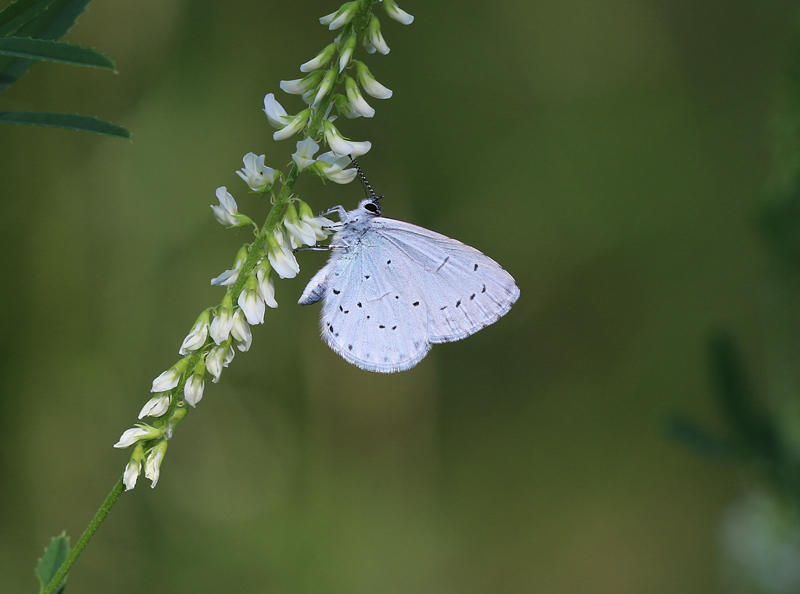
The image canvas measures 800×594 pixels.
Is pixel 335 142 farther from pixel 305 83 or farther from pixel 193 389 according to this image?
pixel 193 389

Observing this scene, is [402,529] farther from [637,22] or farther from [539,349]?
[637,22]

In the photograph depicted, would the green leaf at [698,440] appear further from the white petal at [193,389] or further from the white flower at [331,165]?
the white petal at [193,389]

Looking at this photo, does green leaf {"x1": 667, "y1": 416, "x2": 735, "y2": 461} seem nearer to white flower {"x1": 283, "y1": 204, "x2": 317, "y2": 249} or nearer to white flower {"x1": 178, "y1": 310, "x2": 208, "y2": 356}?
white flower {"x1": 283, "y1": 204, "x2": 317, "y2": 249}

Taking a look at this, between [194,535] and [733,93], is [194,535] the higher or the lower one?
the lower one

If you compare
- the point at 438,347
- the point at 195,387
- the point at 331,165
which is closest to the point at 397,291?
the point at 331,165

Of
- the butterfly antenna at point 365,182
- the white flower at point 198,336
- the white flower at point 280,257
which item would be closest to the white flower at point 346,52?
the butterfly antenna at point 365,182

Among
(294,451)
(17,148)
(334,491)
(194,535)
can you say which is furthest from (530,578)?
(17,148)
